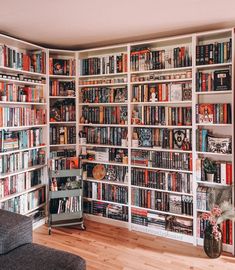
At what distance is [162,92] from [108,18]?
1.02 metres

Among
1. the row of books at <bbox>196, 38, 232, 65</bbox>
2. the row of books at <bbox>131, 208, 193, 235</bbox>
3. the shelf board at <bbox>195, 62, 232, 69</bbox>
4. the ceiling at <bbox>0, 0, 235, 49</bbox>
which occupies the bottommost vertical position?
the row of books at <bbox>131, 208, 193, 235</bbox>

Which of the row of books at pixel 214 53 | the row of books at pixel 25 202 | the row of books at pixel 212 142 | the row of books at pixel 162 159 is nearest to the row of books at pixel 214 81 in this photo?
the row of books at pixel 214 53

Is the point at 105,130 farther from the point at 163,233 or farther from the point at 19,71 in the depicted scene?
the point at 163,233

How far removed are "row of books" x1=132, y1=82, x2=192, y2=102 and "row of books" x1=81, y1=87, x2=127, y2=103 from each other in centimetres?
16

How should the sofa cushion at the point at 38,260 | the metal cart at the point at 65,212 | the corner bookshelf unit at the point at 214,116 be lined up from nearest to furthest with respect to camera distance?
1. the sofa cushion at the point at 38,260
2. the corner bookshelf unit at the point at 214,116
3. the metal cart at the point at 65,212

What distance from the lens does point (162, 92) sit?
10.1 feet

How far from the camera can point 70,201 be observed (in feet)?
10.8

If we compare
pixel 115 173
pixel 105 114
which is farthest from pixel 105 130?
pixel 115 173

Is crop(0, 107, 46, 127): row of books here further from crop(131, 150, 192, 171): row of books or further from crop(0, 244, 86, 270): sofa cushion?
crop(0, 244, 86, 270): sofa cushion

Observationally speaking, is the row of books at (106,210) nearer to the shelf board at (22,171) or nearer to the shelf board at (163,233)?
the shelf board at (163,233)

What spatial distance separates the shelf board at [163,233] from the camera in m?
2.99

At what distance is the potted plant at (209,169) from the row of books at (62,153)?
1.72 metres

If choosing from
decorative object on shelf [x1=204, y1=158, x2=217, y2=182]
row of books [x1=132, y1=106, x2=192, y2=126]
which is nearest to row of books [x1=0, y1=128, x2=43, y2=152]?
row of books [x1=132, y1=106, x2=192, y2=126]

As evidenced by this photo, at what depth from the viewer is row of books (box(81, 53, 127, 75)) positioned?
3289mm
